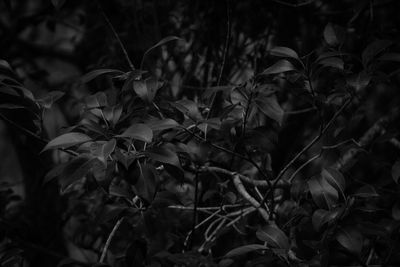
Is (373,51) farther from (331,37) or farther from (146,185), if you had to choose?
(146,185)

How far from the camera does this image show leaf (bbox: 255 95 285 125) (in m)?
0.78

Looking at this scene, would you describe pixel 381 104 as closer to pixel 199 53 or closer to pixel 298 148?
pixel 298 148

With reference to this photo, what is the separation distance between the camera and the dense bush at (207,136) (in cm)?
79

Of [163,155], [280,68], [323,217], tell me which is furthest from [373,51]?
[163,155]

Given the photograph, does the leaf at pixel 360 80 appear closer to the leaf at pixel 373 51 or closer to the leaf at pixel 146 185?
the leaf at pixel 373 51

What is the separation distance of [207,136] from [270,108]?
228mm

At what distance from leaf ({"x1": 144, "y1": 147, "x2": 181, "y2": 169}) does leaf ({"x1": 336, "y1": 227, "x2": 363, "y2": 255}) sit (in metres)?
0.30

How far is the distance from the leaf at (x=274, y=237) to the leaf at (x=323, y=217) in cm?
6

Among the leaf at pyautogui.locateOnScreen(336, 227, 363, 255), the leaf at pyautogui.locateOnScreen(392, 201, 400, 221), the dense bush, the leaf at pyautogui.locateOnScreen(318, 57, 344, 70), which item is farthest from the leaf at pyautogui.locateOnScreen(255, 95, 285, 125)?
the leaf at pyautogui.locateOnScreen(392, 201, 400, 221)

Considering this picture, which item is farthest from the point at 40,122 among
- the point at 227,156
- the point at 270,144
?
the point at 227,156

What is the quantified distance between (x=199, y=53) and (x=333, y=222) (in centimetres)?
98

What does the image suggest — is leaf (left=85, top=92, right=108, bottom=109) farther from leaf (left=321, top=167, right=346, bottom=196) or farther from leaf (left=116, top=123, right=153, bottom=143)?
leaf (left=321, top=167, right=346, bottom=196)

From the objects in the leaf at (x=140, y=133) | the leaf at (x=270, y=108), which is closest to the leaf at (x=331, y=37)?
the leaf at (x=270, y=108)

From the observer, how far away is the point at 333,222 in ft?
2.57
